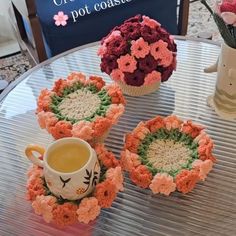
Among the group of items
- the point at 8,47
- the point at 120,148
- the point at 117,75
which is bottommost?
the point at 8,47

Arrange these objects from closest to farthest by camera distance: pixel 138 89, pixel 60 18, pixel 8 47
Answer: pixel 138 89 < pixel 60 18 < pixel 8 47

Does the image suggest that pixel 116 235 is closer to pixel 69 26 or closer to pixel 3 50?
pixel 69 26

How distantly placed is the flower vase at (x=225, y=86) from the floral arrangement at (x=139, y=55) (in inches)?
4.7

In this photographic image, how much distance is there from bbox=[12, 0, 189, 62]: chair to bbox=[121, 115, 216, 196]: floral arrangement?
76cm

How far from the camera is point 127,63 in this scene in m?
0.99

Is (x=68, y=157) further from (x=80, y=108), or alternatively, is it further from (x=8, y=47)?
(x=8, y=47)

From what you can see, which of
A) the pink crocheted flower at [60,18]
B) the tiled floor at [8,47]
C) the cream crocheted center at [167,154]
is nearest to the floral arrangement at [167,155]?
the cream crocheted center at [167,154]

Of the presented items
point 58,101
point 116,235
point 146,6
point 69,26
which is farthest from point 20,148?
point 146,6

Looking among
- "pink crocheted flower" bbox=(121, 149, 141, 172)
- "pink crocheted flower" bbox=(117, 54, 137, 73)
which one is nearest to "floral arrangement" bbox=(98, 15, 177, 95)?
"pink crocheted flower" bbox=(117, 54, 137, 73)

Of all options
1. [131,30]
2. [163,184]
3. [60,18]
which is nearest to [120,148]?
[163,184]

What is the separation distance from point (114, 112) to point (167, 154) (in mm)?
147

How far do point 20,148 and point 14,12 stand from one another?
1.01 meters

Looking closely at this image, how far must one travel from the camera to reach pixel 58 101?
97cm

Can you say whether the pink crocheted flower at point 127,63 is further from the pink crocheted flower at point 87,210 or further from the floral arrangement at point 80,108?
the pink crocheted flower at point 87,210
